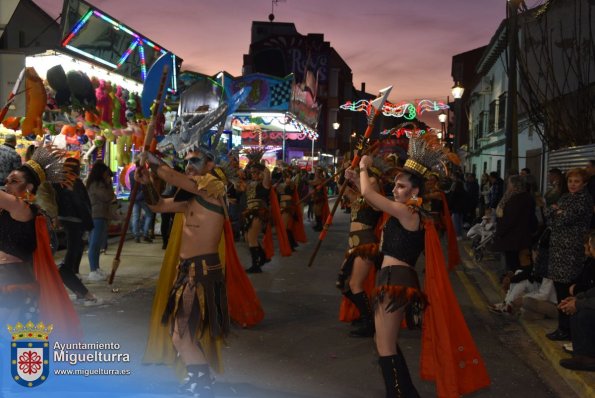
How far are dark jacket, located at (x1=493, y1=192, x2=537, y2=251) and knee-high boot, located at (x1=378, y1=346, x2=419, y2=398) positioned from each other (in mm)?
4335

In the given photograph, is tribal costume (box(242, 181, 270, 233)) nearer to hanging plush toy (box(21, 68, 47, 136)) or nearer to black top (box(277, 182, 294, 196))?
black top (box(277, 182, 294, 196))

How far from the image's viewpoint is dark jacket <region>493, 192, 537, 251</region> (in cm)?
805

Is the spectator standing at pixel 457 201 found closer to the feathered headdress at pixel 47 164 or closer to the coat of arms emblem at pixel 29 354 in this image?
the feathered headdress at pixel 47 164

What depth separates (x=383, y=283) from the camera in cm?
434

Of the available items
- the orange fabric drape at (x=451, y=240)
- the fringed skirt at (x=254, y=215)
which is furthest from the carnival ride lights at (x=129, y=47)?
the orange fabric drape at (x=451, y=240)

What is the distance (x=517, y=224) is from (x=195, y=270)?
514 centimetres

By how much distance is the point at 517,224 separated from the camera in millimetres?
8102

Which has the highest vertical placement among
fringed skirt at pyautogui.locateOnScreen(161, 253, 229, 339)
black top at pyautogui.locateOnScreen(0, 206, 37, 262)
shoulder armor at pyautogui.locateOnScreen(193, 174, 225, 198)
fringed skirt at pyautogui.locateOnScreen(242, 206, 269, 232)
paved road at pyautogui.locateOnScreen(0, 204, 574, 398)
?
shoulder armor at pyautogui.locateOnScreen(193, 174, 225, 198)

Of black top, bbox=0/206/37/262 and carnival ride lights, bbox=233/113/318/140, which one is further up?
carnival ride lights, bbox=233/113/318/140

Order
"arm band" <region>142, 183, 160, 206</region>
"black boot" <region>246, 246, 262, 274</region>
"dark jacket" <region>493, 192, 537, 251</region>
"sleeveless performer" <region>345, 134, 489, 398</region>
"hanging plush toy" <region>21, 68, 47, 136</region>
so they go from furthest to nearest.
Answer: "black boot" <region>246, 246, 262, 274</region> < "hanging plush toy" <region>21, 68, 47, 136</region> < "dark jacket" <region>493, 192, 537, 251</region> < "arm band" <region>142, 183, 160, 206</region> < "sleeveless performer" <region>345, 134, 489, 398</region>

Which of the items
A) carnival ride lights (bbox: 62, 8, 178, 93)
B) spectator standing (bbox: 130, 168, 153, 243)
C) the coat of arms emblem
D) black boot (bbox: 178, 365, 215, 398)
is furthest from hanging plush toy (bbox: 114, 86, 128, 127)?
black boot (bbox: 178, 365, 215, 398)

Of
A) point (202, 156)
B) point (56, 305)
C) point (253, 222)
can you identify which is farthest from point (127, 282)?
point (202, 156)

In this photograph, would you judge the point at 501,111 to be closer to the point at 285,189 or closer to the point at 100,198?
the point at 285,189

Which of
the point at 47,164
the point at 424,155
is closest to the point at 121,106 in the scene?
the point at 47,164
